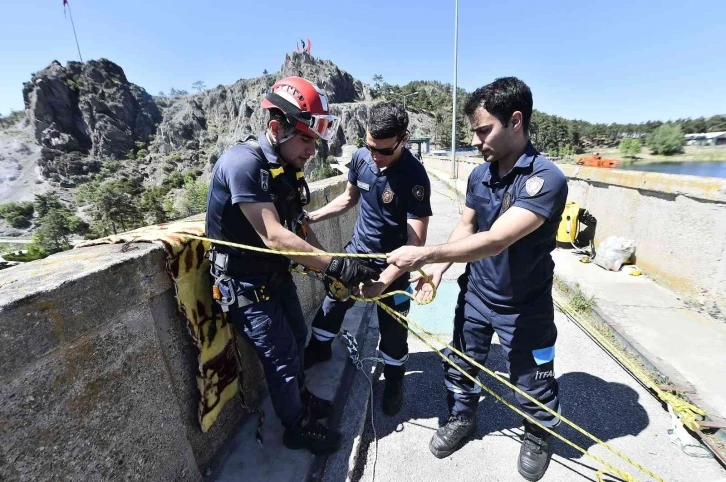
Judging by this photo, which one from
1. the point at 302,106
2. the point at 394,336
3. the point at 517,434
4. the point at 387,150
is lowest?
the point at 517,434

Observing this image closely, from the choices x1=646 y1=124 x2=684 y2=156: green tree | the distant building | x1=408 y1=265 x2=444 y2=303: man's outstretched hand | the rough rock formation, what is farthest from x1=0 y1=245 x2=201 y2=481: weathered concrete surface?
the rough rock formation

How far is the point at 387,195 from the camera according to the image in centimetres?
274

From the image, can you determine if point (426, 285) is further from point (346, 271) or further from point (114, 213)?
point (114, 213)

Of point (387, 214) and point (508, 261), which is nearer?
point (508, 261)

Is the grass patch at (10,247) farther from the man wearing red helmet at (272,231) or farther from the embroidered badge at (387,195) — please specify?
the embroidered badge at (387,195)

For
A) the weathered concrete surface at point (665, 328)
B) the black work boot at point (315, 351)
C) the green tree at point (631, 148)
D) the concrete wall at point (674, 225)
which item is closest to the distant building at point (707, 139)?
the green tree at point (631, 148)

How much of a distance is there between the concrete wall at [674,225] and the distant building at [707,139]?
321 feet

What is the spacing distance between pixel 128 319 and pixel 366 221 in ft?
5.99

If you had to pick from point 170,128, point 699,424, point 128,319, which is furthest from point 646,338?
point 170,128

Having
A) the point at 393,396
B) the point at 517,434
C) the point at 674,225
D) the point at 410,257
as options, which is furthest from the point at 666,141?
the point at 410,257

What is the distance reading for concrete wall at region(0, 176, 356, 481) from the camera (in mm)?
1179

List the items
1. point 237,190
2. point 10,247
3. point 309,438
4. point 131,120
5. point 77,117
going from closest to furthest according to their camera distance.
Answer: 1. point 237,190
2. point 309,438
3. point 10,247
4. point 77,117
5. point 131,120

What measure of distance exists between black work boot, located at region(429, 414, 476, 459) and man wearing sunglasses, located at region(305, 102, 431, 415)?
1.49 ft

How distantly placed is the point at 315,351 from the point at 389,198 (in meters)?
1.61
